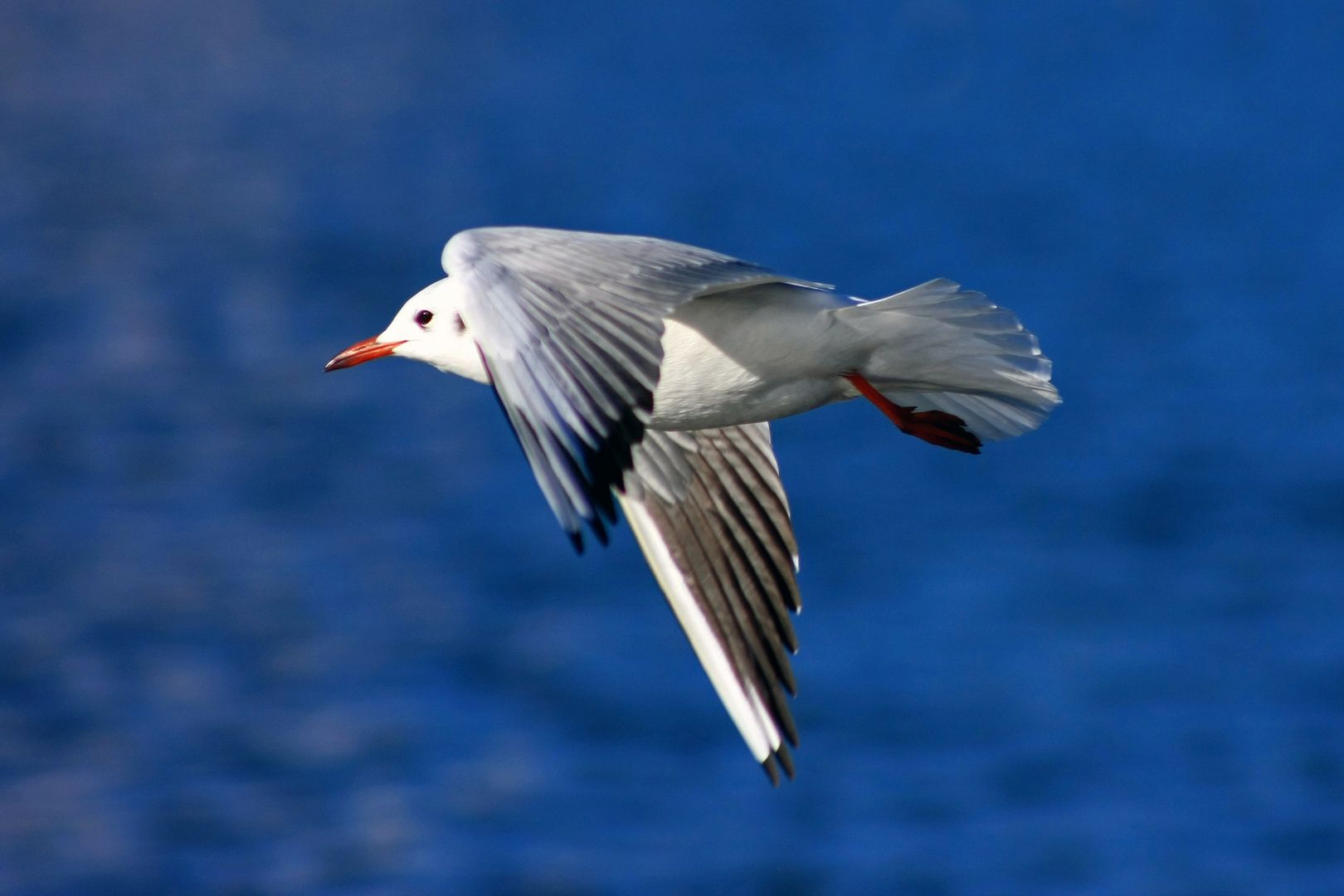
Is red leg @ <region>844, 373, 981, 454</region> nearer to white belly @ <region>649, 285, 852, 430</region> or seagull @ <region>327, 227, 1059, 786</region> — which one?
seagull @ <region>327, 227, 1059, 786</region>

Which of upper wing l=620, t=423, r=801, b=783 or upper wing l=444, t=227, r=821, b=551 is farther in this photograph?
upper wing l=620, t=423, r=801, b=783

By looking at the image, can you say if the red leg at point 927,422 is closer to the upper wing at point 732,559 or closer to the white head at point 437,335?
the upper wing at point 732,559

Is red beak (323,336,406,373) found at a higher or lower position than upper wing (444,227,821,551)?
higher

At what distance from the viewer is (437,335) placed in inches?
160

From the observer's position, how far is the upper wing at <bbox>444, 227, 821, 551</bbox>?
307 centimetres

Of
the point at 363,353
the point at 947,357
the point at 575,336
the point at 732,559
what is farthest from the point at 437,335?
the point at 947,357

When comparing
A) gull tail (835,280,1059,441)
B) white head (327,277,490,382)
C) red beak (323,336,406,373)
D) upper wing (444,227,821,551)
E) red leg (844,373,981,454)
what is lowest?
upper wing (444,227,821,551)

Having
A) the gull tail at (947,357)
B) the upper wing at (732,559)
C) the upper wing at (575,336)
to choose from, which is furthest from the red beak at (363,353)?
the gull tail at (947,357)

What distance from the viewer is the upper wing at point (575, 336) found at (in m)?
3.07

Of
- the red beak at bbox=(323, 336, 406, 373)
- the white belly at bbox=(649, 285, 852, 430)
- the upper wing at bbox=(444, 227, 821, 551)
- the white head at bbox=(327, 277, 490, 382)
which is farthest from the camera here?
the red beak at bbox=(323, 336, 406, 373)

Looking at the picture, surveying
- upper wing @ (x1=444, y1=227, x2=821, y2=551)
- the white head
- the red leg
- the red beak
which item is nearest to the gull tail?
the red leg

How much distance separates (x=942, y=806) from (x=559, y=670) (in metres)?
4.27

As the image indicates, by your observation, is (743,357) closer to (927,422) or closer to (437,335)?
(927,422)

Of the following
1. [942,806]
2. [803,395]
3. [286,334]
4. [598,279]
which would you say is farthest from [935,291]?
[286,334]
